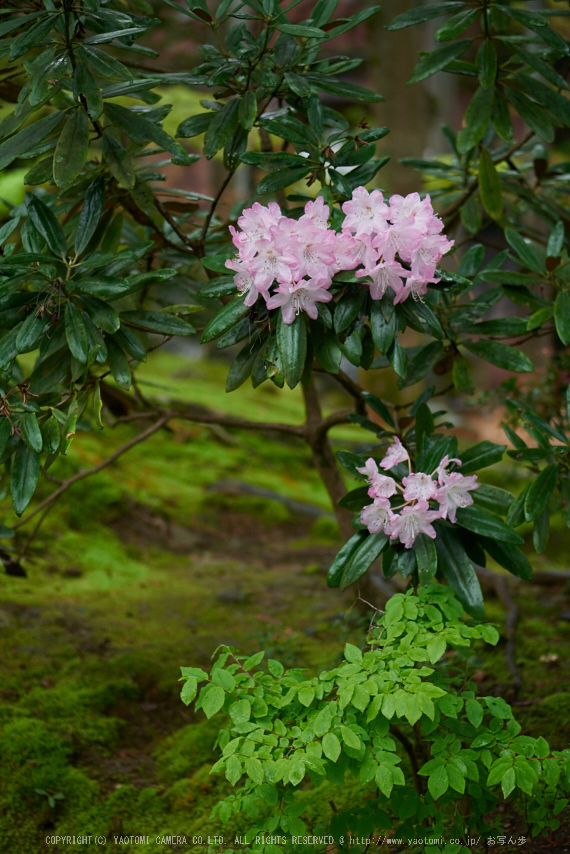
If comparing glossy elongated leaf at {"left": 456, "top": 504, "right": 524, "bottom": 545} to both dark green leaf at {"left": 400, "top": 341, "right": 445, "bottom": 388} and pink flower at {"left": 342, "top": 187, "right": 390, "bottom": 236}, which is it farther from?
pink flower at {"left": 342, "top": 187, "right": 390, "bottom": 236}

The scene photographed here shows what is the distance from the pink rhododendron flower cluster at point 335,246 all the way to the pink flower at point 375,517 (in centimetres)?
40

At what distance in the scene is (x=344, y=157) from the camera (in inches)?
58.5

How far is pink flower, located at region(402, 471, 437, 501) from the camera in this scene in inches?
52.0

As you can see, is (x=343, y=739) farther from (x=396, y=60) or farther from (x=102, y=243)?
(x=396, y=60)

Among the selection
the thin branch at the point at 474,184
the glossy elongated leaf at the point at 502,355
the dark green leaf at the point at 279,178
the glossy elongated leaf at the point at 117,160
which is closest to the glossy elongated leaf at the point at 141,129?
the glossy elongated leaf at the point at 117,160

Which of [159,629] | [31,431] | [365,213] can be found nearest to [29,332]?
[31,431]

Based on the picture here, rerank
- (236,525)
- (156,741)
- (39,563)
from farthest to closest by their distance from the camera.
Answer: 1. (236,525)
2. (39,563)
3. (156,741)

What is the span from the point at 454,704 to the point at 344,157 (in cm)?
109

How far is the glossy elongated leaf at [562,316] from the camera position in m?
1.50

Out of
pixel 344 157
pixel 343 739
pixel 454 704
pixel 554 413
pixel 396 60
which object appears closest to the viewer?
pixel 343 739

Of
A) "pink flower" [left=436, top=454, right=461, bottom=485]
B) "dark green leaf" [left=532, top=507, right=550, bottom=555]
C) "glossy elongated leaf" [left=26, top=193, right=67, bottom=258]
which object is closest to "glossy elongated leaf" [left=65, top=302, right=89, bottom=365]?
"glossy elongated leaf" [left=26, top=193, right=67, bottom=258]

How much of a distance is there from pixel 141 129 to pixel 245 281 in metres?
0.44

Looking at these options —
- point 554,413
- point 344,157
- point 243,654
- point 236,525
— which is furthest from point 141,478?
point 344,157

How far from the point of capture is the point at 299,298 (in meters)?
1.28
